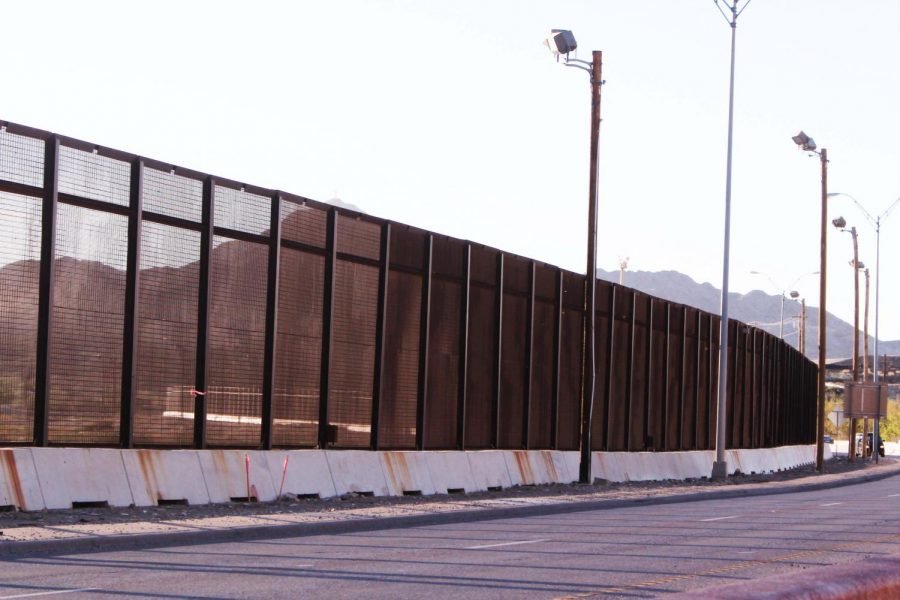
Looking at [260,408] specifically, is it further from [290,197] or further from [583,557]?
[583,557]

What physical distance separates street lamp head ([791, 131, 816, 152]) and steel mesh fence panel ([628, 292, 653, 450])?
956cm

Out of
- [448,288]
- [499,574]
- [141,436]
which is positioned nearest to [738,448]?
[448,288]

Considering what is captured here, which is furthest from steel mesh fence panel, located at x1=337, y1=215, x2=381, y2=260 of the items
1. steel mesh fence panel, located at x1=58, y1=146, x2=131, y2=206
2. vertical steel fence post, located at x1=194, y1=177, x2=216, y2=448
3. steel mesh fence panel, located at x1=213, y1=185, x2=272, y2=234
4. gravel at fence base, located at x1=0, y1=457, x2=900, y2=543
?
steel mesh fence panel, located at x1=58, y1=146, x2=131, y2=206

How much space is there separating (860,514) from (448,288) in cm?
969

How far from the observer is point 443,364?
28.8 metres

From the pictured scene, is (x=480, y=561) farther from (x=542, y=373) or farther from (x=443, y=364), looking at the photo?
(x=542, y=373)

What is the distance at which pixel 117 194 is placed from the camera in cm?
1994

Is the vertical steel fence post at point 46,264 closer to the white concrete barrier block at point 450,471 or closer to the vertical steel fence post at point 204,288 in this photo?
the vertical steel fence post at point 204,288

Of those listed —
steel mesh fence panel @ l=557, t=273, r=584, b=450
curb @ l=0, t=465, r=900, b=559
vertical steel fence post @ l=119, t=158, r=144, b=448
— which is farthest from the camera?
steel mesh fence panel @ l=557, t=273, r=584, b=450

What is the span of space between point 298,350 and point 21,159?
7010 millimetres

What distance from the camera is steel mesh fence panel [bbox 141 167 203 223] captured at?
20.5m

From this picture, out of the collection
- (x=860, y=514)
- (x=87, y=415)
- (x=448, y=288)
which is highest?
(x=448, y=288)

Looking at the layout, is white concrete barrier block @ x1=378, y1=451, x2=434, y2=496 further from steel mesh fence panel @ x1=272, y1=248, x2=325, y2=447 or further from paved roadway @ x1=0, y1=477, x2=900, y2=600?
paved roadway @ x1=0, y1=477, x2=900, y2=600

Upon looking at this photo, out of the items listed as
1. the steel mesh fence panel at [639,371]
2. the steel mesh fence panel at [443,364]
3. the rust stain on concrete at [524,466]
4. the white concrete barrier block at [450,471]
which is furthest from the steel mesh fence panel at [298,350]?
the steel mesh fence panel at [639,371]
